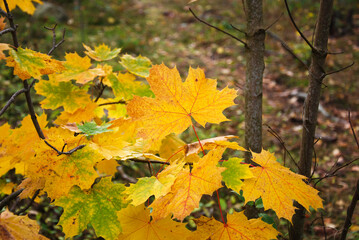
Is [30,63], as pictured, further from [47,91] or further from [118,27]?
[118,27]

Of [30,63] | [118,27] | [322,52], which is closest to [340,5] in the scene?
[118,27]

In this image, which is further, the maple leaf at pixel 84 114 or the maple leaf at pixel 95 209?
the maple leaf at pixel 84 114

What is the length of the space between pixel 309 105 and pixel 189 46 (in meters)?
4.93

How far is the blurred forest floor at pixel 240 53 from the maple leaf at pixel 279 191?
0.99 meters

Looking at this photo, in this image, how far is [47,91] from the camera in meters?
1.29

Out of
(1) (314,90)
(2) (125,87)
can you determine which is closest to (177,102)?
(2) (125,87)

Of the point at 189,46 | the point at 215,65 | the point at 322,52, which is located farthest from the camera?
the point at 189,46

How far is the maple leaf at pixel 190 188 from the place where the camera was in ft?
2.60

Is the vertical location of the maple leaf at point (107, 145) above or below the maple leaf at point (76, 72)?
below

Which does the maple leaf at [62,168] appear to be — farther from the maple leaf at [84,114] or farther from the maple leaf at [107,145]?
the maple leaf at [84,114]

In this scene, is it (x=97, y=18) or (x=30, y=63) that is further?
(x=97, y=18)

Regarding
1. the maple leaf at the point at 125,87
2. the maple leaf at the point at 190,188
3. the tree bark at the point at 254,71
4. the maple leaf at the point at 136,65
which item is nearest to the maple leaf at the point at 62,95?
the maple leaf at the point at 125,87

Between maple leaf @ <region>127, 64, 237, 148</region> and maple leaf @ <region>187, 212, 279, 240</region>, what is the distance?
338 millimetres

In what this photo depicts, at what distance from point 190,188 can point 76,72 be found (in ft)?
2.65
